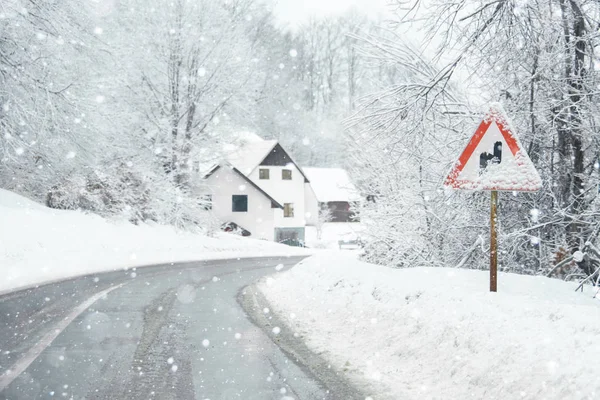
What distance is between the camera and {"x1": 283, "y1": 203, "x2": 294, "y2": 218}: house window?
5262cm

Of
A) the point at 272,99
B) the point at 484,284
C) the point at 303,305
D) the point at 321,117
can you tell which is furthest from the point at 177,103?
the point at 321,117

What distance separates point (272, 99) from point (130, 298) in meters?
55.0

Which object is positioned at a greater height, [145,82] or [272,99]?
[272,99]

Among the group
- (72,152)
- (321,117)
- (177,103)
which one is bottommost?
(72,152)

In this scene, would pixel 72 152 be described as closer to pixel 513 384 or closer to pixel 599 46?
pixel 599 46

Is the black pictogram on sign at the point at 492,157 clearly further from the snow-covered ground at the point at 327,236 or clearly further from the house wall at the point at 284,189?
the house wall at the point at 284,189

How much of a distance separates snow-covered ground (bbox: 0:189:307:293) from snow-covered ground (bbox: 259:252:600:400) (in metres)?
7.30

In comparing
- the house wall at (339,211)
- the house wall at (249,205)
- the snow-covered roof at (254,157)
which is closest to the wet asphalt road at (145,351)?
the house wall at (249,205)

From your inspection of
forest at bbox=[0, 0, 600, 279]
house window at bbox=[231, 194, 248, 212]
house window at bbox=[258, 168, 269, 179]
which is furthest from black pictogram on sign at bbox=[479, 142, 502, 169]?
house window at bbox=[258, 168, 269, 179]

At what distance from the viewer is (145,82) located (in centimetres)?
2906

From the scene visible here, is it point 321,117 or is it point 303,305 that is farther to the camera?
point 321,117

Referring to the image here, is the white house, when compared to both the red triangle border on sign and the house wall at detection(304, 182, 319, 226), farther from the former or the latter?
the red triangle border on sign

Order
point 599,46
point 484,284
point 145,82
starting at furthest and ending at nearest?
point 145,82, point 599,46, point 484,284

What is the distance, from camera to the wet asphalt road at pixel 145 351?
5184 mm
